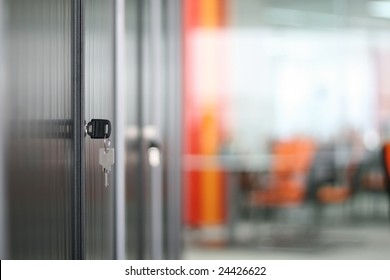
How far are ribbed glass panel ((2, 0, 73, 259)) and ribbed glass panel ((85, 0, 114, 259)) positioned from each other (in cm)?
20

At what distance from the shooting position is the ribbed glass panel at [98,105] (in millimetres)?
2666

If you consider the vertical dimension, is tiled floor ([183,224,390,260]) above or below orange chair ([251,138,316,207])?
below

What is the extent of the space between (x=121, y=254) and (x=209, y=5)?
4867 millimetres

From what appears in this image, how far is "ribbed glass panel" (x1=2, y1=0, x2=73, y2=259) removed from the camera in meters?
1.97

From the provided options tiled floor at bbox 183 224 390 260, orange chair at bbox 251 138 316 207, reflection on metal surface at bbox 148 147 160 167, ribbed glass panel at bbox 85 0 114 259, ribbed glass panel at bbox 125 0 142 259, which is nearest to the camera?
ribbed glass panel at bbox 85 0 114 259

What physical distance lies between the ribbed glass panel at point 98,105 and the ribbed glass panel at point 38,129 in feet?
0.67

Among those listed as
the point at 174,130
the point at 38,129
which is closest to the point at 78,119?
the point at 38,129

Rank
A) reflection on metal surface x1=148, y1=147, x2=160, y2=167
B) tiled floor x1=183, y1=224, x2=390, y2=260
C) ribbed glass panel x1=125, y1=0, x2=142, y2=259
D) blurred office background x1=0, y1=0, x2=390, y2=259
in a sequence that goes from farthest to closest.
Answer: blurred office background x1=0, y1=0, x2=390, y2=259 → tiled floor x1=183, y1=224, x2=390, y2=260 → reflection on metal surface x1=148, y1=147, x2=160, y2=167 → ribbed glass panel x1=125, y1=0, x2=142, y2=259

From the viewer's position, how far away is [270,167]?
796cm

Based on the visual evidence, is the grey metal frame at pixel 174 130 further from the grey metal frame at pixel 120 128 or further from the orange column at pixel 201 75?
Answer: the orange column at pixel 201 75

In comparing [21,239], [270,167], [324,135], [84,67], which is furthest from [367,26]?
[21,239]

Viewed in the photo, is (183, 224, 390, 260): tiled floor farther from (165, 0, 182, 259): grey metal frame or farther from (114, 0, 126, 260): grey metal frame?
(114, 0, 126, 260): grey metal frame

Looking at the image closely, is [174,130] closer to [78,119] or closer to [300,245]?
[300,245]

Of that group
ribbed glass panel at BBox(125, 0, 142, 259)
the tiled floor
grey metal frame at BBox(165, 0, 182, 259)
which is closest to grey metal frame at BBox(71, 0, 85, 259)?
ribbed glass panel at BBox(125, 0, 142, 259)
